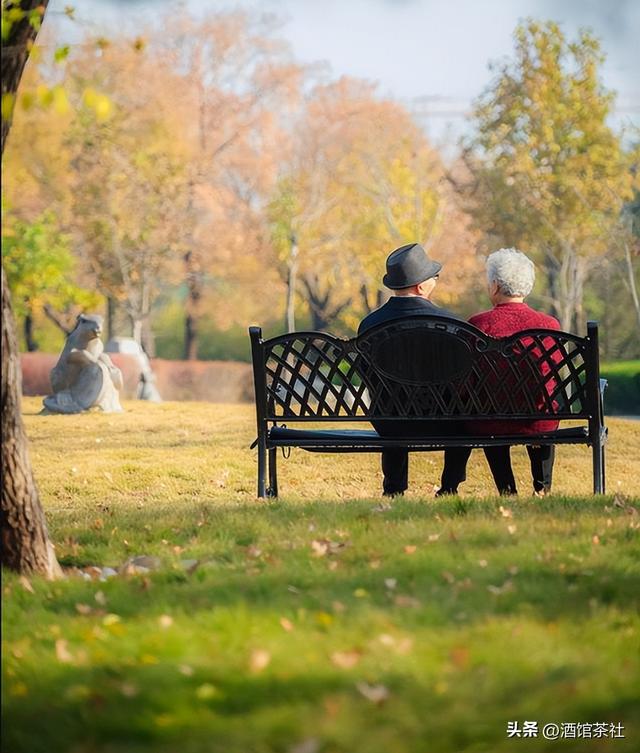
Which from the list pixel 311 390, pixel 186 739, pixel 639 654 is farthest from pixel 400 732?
pixel 311 390

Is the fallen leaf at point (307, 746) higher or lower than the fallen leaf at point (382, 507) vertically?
lower

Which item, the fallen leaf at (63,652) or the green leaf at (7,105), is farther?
the green leaf at (7,105)

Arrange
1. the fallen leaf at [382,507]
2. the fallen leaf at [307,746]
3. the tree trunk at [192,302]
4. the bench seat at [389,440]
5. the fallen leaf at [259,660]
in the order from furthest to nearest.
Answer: the tree trunk at [192,302] → the bench seat at [389,440] → the fallen leaf at [382,507] → the fallen leaf at [259,660] → the fallen leaf at [307,746]

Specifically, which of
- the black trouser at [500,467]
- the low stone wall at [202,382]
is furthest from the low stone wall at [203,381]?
the black trouser at [500,467]

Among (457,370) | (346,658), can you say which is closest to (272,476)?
(457,370)

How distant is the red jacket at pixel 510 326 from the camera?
6688mm

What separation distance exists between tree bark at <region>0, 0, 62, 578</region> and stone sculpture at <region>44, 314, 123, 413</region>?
1248 cm

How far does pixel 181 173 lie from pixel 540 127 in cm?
1142

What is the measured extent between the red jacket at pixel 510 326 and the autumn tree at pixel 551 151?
18747 mm

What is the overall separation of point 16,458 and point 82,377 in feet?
42.5

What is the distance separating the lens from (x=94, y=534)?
5.43m

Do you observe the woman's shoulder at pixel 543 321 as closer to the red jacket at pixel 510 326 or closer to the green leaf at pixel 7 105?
Result: the red jacket at pixel 510 326

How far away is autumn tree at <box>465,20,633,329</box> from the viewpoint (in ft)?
81.2

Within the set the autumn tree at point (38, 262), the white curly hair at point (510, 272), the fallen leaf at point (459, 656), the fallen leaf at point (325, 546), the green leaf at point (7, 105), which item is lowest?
the fallen leaf at point (459, 656)
